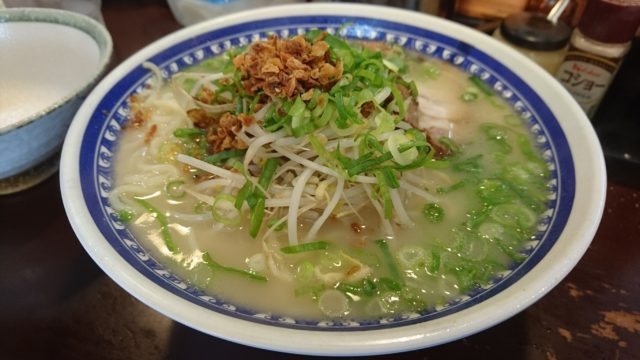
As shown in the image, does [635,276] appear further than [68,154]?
Yes

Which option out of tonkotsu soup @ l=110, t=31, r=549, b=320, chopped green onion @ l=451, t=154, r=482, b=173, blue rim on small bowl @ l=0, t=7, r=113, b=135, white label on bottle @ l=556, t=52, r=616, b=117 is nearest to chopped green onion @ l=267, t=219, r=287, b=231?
tonkotsu soup @ l=110, t=31, r=549, b=320

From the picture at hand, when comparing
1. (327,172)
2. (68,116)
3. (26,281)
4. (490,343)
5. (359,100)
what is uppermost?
(359,100)

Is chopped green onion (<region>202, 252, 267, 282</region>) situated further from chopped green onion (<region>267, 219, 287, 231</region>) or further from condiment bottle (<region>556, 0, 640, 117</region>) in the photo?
condiment bottle (<region>556, 0, 640, 117</region>)

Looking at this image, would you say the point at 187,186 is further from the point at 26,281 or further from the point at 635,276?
the point at 635,276

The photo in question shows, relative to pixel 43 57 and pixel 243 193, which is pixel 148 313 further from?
pixel 43 57

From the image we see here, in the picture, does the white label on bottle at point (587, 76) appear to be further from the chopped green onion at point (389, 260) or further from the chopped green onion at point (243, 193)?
the chopped green onion at point (243, 193)

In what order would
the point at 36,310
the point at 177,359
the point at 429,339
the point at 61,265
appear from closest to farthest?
the point at 429,339 → the point at 177,359 → the point at 36,310 → the point at 61,265

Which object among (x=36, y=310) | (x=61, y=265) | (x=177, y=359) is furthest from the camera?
(x=61, y=265)

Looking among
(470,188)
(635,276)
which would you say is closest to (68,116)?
(470,188)
